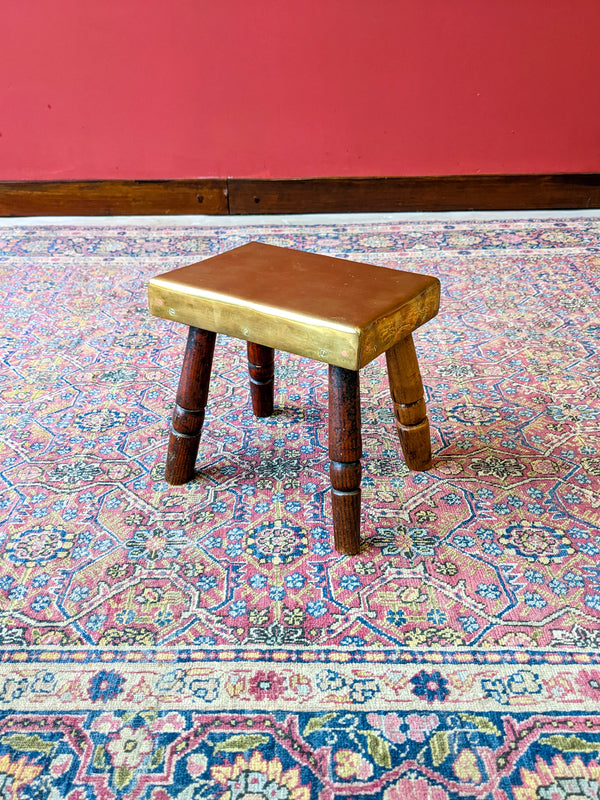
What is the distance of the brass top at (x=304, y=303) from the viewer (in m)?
1.37

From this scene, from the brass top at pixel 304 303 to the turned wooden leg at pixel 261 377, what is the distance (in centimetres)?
30

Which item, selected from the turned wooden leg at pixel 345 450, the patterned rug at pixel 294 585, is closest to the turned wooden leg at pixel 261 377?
the patterned rug at pixel 294 585

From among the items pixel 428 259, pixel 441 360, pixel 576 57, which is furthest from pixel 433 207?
pixel 441 360

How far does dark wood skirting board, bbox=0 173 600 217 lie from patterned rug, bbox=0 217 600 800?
1.50m

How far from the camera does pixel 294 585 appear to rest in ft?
4.78

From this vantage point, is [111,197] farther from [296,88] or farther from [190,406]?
[190,406]

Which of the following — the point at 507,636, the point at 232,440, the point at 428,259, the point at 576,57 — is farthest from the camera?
the point at 576,57

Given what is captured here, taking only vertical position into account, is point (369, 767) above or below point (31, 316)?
above

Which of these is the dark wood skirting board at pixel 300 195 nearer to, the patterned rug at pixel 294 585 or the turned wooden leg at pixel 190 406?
the patterned rug at pixel 294 585

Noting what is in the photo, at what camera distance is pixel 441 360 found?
7.89 feet

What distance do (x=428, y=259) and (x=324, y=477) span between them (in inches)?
69.0

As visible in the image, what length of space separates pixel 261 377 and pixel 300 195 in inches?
83.8

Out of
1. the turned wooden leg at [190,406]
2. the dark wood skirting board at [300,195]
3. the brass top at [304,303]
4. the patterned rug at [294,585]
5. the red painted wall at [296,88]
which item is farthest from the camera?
the dark wood skirting board at [300,195]

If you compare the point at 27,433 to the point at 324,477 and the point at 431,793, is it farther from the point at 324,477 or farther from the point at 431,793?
the point at 431,793
